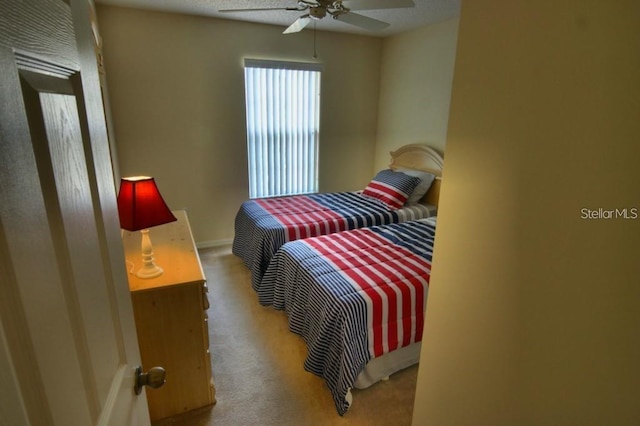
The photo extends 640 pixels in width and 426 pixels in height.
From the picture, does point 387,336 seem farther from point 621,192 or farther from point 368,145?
point 368,145

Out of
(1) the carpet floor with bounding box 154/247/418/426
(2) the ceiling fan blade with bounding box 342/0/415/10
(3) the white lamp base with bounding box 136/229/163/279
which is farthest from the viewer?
(2) the ceiling fan blade with bounding box 342/0/415/10

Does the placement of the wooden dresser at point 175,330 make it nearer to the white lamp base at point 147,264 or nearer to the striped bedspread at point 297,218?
the white lamp base at point 147,264

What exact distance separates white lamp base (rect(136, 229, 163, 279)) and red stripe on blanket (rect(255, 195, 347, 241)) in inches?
54.2

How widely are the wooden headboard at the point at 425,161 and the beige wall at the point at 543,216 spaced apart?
9.60ft

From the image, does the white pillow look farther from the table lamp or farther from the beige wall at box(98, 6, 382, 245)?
the table lamp

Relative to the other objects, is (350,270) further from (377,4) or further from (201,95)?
(201,95)

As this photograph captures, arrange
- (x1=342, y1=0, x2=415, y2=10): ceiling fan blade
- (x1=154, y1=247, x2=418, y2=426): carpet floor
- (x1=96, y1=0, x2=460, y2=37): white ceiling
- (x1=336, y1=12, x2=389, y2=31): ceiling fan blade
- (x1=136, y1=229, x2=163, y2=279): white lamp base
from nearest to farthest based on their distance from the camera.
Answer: (x1=136, y1=229, x2=163, y2=279): white lamp base, (x1=154, y1=247, x2=418, y2=426): carpet floor, (x1=342, y1=0, x2=415, y2=10): ceiling fan blade, (x1=336, y1=12, x2=389, y2=31): ceiling fan blade, (x1=96, y1=0, x2=460, y2=37): white ceiling

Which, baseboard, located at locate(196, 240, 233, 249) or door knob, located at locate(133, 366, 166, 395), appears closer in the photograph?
door knob, located at locate(133, 366, 166, 395)

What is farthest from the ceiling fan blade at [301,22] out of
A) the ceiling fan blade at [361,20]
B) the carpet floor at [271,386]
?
the carpet floor at [271,386]

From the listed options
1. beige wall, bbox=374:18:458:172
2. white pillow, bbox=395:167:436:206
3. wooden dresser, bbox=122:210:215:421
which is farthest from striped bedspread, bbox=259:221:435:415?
beige wall, bbox=374:18:458:172

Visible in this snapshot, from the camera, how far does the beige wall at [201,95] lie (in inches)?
131

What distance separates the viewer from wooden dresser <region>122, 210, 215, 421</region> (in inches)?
63.2

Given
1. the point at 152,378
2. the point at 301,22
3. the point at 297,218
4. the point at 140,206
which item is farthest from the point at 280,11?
the point at 152,378

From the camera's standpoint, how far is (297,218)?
3197 millimetres
